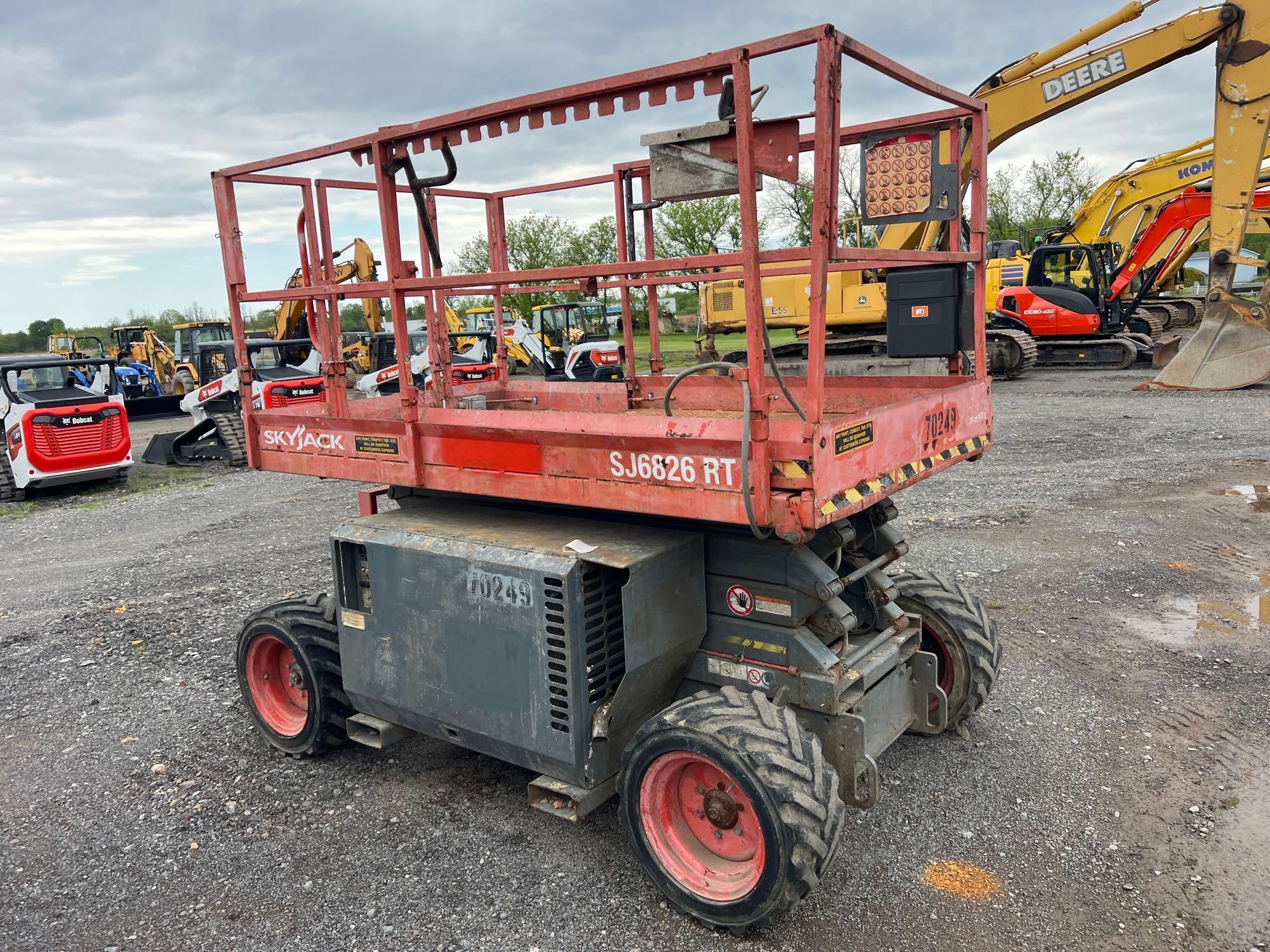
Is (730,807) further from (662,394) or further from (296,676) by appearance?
(662,394)

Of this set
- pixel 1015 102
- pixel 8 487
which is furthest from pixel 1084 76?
pixel 8 487

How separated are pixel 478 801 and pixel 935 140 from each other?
11.2 feet

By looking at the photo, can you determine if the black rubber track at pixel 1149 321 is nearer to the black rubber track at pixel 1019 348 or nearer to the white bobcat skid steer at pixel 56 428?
the black rubber track at pixel 1019 348

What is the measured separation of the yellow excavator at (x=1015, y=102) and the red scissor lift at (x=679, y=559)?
6295mm

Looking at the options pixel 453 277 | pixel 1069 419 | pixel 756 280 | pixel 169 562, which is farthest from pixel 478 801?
pixel 1069 419

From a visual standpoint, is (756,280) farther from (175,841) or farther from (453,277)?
(175,841)

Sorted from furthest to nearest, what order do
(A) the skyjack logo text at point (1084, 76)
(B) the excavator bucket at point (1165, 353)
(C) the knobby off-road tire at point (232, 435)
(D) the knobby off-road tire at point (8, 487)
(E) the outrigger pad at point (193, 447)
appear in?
(B) the excavator bucket at point (1165, 353) → (E) the outrigger pad at point (193, 447) → (C) the knobby off-road tire at point (232, 435) → (A) the skyjack logo text at point (1084, 76) → (D) the knobby off-road tire at point (8, 487)

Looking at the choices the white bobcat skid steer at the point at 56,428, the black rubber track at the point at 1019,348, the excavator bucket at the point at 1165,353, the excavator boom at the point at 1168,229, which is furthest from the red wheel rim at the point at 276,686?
the excavator boom at the point at 1168,229

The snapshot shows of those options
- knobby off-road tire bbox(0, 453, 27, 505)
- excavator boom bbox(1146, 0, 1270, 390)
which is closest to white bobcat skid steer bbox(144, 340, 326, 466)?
knobby off-road tire bbox(0, 453, 27, 505)

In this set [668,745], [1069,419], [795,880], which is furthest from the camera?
[1069,419]

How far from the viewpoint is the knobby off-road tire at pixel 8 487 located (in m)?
12.0

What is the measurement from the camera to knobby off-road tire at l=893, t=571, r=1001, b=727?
4.41m

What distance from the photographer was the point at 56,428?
1197 cm

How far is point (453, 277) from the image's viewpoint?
367 cm
